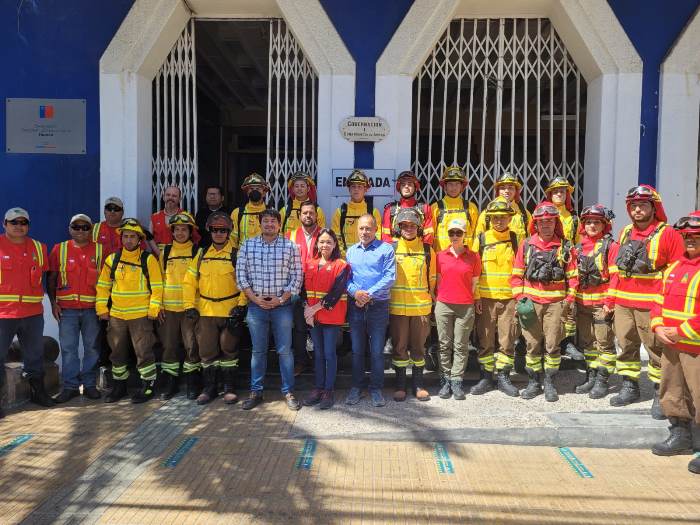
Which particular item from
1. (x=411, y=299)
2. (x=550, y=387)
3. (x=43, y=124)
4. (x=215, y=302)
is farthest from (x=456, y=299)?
(x=43, y=124)

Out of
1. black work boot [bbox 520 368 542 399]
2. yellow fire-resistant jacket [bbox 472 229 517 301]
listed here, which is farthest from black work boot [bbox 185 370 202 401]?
black work boot [bbox 520 368 542 399]

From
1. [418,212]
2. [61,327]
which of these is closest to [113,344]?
[61,327]

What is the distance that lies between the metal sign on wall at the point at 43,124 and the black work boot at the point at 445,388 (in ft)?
16.5

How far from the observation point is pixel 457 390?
4895mm

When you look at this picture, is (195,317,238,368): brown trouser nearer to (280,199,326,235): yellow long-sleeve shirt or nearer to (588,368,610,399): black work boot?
(280,199,326,235): yellow long-sleeve shirt

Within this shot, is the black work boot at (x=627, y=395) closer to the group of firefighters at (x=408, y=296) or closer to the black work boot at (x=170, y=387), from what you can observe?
the group of firefighters at (x=408, y=296)

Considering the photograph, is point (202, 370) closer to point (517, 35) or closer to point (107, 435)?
point (107, 435)

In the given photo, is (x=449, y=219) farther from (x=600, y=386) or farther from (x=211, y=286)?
(x=211, y=286)

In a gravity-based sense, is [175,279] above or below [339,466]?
above

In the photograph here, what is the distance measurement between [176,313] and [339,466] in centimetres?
224

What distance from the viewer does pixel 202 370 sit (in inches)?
203

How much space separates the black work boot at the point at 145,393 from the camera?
4.99 meters

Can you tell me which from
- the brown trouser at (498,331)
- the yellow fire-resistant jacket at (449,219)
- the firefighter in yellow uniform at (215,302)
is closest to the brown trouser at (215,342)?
the firefighter in yellow uniform at (215,302)

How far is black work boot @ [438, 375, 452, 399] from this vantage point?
4918mm
